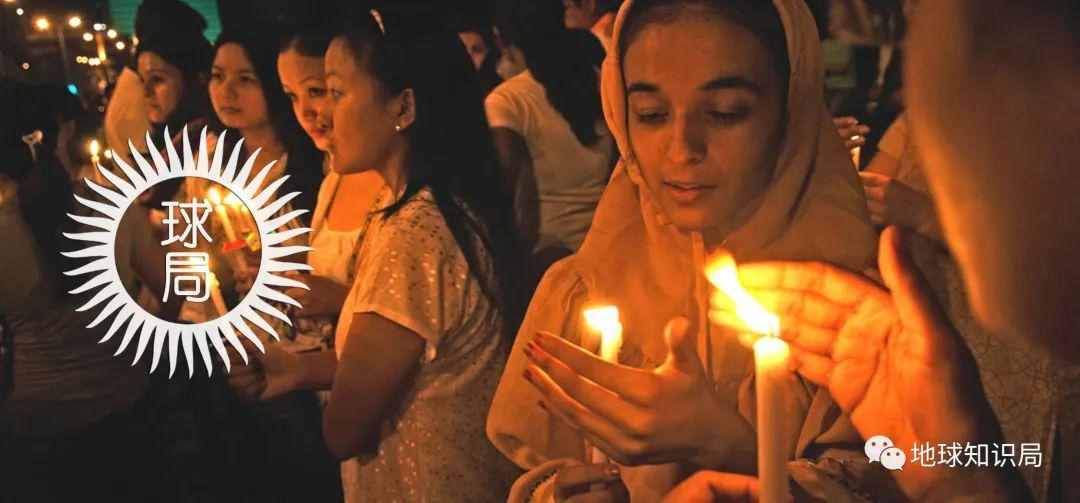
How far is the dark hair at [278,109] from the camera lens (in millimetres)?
2059

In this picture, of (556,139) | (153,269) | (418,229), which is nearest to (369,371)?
(418,229)

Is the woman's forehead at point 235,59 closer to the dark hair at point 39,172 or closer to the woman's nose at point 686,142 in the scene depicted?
the dark hair at point 39,172

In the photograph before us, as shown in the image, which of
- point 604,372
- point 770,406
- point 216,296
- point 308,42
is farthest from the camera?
point 308,42

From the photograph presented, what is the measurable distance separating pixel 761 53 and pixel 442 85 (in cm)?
84

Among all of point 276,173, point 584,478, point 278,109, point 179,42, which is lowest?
point 584,478

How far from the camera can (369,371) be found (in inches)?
62.2

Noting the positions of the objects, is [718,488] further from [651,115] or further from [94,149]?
[94,149]

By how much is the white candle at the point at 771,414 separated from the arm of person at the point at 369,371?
37.2 inches

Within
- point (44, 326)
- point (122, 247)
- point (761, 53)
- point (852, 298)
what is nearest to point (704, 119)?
point (761, 53)

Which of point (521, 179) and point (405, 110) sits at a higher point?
point (405, 110)

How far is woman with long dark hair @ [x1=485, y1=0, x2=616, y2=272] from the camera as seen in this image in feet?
8.06

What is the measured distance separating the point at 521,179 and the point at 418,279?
2.95 feet

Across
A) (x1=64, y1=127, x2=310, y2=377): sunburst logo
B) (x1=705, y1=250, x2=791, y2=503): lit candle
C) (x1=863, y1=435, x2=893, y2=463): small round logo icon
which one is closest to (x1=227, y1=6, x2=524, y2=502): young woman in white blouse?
(x1=64, y1=127, x2=310, y2=377): sunburst logo

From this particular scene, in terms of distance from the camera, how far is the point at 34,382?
7.04 feet
